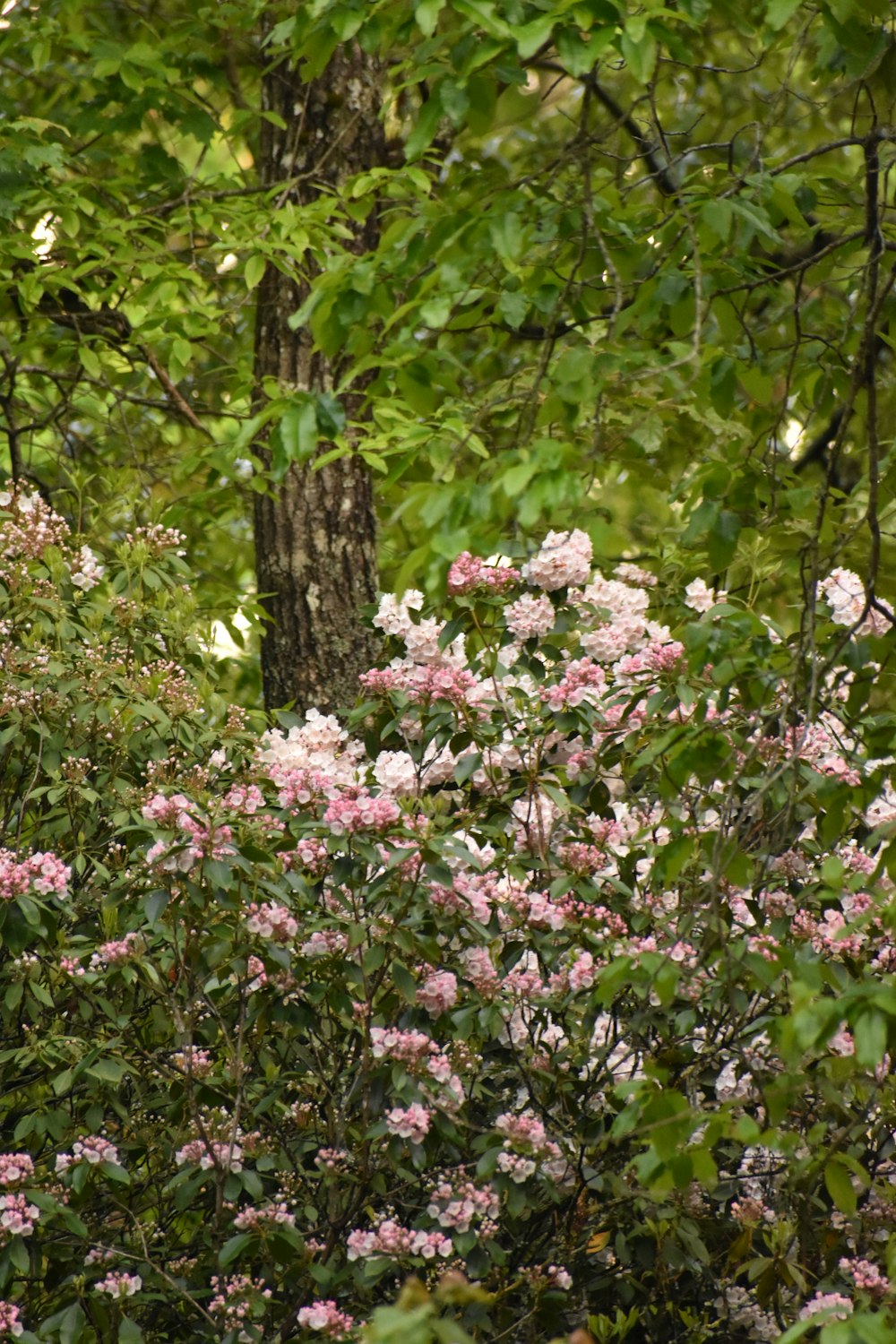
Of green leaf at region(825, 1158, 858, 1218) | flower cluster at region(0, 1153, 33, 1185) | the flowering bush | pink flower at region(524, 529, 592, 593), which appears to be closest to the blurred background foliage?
pink flower at region(524, 529, 592, 593)

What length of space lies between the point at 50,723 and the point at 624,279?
1.64m

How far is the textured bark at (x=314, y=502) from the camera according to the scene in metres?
4.79

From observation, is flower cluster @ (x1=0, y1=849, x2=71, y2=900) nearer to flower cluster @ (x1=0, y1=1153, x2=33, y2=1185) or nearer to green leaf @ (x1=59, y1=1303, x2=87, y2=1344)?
flower cluster @ (x1=0, y1=1153, x2=33, y2=1185)

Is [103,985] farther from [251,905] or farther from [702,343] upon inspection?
[702,343]

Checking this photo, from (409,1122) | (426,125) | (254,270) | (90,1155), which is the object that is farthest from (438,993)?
(254,270)

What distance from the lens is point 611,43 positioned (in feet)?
7.59

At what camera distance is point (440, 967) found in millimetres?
3012

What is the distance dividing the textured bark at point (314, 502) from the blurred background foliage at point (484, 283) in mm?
125

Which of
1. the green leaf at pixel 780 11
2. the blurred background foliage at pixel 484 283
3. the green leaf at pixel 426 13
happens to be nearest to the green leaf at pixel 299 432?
the blurred background foliage at pixel 484 283

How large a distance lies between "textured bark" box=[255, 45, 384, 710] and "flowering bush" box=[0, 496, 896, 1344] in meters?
1.17

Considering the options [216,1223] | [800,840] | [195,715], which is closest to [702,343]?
[800,840]

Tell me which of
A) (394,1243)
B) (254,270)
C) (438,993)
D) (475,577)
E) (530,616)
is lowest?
(394,1243)

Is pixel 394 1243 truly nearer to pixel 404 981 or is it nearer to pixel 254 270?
pixel 404 981

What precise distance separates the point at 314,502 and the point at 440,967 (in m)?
2.26
